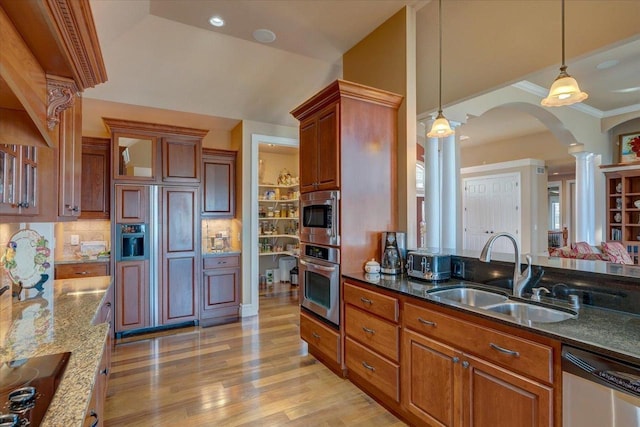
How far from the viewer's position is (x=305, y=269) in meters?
3.19

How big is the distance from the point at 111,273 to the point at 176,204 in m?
1.03

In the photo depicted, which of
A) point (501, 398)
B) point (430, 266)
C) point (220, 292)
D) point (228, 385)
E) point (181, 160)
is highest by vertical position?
point (181, 160)

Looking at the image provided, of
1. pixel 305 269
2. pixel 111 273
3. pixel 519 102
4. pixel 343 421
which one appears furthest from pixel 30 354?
pixel 519 102

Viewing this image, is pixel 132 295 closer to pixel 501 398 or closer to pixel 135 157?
pixel 135 157

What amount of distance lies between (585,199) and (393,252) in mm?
5255

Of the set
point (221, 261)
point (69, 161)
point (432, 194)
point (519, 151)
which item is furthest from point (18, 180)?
point (519, 151)

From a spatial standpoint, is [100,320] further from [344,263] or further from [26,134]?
[344,263]

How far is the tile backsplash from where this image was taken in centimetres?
380

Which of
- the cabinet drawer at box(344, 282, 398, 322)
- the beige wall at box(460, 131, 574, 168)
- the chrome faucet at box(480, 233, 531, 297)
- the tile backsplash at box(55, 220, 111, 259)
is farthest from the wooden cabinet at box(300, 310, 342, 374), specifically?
the beige wall at box(460, 131, 574, 168)

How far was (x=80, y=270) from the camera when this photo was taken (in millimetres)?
3545

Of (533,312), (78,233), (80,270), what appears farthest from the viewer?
(78,233)

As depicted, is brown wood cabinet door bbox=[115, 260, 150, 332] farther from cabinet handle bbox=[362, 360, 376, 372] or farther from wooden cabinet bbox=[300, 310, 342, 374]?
cabinet handle bbox=[362, 360, 376, 372]

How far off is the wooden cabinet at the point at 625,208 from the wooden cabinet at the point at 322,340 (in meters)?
5.98

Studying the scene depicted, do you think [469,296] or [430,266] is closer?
[469,296]
